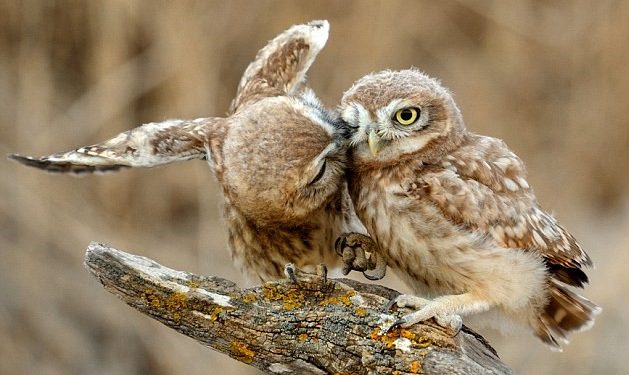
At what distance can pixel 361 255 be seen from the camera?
10.9 ft

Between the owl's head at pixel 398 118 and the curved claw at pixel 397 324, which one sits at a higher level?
the owl's head at pixel 398 118

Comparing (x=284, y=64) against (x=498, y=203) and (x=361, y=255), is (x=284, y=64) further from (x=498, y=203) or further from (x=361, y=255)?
(x=498, y=203)

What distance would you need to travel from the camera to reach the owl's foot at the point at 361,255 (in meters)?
3.30

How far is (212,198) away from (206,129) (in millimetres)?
2785

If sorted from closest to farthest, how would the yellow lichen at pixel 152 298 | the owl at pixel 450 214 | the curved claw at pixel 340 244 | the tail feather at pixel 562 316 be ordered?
the yellow lichen at pixel 152 298, the owl at pixel 450 214, the tail feather at pixel 562 316, the curved claw at pixel 340 244

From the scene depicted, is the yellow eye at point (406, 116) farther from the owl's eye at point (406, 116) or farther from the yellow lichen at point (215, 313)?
the yellow lichen at point (215, 313)

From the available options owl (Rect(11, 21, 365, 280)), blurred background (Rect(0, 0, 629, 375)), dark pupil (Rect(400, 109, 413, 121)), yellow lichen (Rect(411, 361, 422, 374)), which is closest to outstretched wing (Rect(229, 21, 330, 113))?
owl (Rect(11, 21, 365, 280))

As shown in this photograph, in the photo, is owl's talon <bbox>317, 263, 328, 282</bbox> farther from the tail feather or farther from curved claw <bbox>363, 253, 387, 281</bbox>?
the tail feather

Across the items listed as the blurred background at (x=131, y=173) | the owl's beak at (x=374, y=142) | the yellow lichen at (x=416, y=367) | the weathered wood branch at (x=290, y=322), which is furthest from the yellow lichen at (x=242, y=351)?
the blurred background at (x=131, y=173)

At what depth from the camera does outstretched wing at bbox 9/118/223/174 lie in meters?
3.51

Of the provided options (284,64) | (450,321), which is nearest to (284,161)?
(450,321)

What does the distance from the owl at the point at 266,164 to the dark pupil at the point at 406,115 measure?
0.68 ft

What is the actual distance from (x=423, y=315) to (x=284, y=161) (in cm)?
67

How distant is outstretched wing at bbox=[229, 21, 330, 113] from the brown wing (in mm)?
1033
